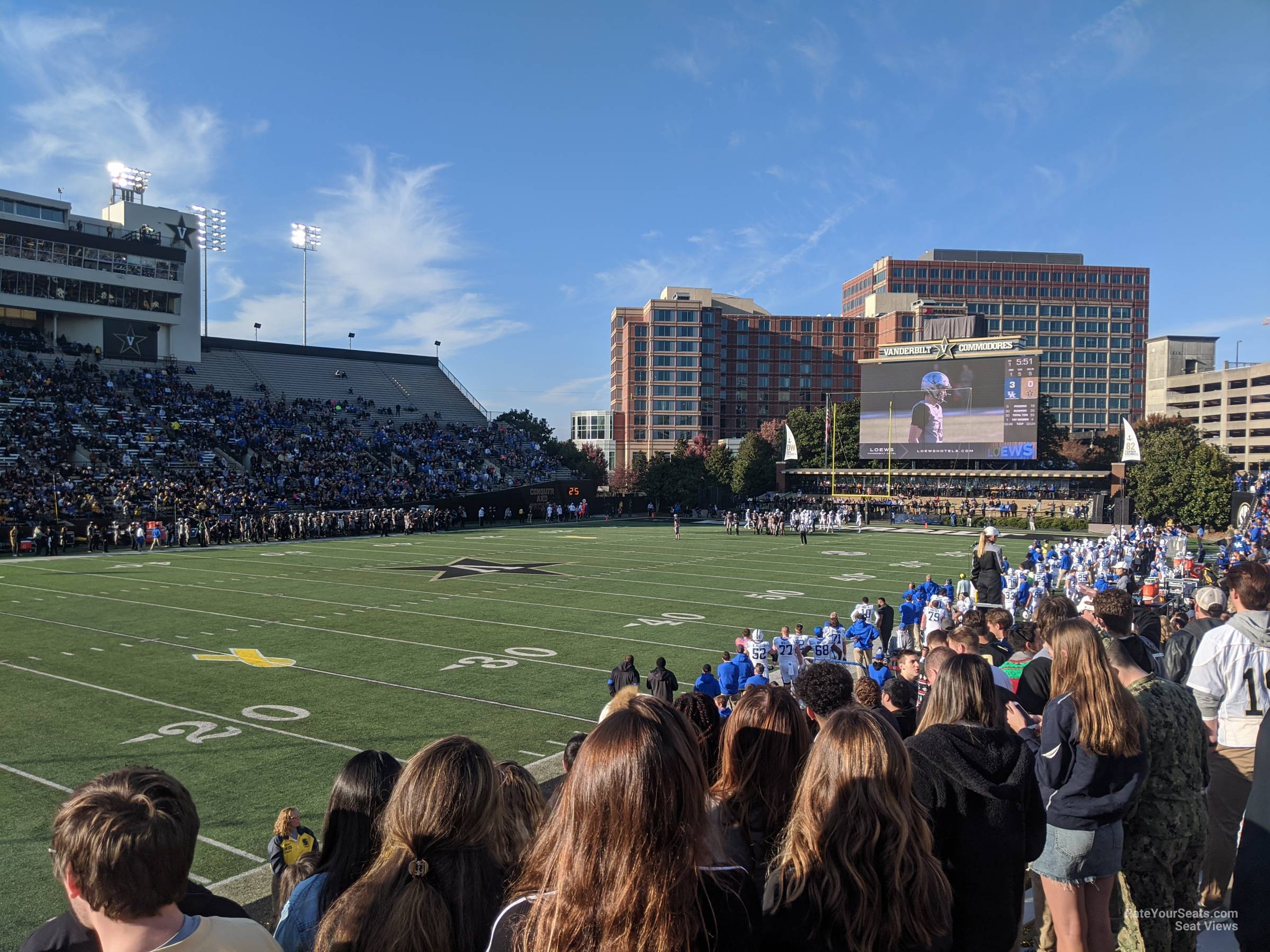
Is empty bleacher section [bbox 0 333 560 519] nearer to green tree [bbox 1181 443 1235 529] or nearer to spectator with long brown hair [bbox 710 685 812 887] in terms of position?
spectator with long brown hair [bbox 710 685 812 887]

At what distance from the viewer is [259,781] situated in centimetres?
805

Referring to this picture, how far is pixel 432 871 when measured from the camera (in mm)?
2232

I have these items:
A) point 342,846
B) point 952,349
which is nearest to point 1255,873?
point 342,846

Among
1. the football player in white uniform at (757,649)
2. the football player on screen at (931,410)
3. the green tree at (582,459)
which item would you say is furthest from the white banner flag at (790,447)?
the football player in white uniform at (757,649)

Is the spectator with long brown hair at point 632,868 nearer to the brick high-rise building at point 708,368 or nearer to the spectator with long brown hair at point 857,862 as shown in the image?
the spectator with long brown hair at point 857,862

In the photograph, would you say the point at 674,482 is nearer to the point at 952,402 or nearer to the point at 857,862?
the point at 952,402

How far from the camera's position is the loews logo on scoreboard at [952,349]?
52625 mm

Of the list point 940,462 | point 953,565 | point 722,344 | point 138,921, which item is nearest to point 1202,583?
point 953,565

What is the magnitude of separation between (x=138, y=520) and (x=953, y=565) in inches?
1219

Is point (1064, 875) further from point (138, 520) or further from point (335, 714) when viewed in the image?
point (138, 520)

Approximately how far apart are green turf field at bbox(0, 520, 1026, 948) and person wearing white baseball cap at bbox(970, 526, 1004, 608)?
3.45 meters

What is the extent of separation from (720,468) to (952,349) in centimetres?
1994

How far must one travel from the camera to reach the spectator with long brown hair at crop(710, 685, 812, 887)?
274cm

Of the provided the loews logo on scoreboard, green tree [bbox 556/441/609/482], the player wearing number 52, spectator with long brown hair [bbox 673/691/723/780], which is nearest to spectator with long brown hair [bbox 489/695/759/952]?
spectator with long brown hair [bbox 673/691/723/780]
